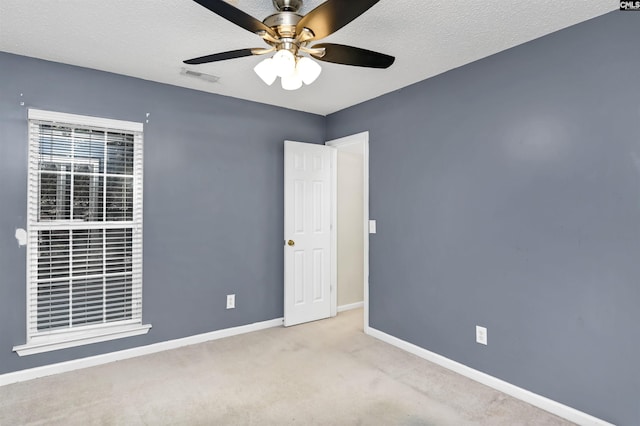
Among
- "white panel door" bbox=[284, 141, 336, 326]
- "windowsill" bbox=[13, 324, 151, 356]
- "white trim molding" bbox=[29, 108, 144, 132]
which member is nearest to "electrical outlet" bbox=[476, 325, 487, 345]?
"white panel door" bbox=[284, 141, 336, 326]

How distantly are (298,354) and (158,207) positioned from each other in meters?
1.89

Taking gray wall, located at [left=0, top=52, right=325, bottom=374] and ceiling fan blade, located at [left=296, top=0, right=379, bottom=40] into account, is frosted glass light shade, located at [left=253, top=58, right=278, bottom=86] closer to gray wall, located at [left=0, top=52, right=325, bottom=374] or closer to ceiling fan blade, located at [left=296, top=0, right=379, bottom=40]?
ceiling fan blade, located at [left=296, top=0, right=379, bottom=40]

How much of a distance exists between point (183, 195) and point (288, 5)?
7.12 ft

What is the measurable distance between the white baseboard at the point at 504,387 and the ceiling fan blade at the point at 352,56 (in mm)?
2381

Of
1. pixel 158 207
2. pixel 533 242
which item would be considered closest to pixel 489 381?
pixel 533 242

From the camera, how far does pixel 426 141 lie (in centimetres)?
319

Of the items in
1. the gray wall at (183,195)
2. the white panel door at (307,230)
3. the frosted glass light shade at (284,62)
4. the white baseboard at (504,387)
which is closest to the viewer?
the frosted glass light shade at (284,62)

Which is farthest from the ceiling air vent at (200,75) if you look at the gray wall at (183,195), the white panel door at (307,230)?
the white panel door at (307,230)

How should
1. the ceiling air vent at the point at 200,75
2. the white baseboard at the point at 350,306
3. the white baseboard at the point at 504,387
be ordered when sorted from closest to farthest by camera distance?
1. the white baseboard at the point at 504,387
2. the ceiling air vent at the point at 200,75
3. the white baseboard at the point at 350,306

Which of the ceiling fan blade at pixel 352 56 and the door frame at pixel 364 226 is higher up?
the ceiling fan blade at pixel 352 56

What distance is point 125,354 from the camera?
10.2 ft

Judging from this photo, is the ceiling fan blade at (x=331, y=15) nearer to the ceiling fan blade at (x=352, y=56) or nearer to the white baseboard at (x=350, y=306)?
the ceiling fan blade at (x=352, y=56)

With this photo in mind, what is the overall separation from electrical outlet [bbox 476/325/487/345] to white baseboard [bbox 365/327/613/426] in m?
0.24

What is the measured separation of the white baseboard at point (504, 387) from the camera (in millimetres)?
2191
